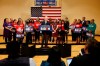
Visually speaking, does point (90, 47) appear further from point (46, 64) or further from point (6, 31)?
point (6, 31)

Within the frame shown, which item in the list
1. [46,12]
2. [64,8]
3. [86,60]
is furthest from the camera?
[64,8]

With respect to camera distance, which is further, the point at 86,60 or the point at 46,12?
the point at 46,12

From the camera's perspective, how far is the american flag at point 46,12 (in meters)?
23.7

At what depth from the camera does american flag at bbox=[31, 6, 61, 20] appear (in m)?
23.7

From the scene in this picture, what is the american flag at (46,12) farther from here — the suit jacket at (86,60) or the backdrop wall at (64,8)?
the suit jacket at (86,60)

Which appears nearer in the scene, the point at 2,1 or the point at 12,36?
the point at 12,36

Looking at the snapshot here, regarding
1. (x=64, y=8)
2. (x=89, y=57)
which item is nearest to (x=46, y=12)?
(x=64, y=8)

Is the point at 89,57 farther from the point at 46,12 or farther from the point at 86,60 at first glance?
the point at 46,12

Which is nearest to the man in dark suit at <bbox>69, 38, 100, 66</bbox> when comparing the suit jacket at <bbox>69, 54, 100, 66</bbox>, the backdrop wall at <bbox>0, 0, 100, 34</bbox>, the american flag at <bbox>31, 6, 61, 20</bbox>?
the suit jacket at <bbox>69, 54, 100, 66</bbox>

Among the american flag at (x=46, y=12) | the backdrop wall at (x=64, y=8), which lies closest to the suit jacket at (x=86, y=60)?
the american flag at (x=46, y=12)

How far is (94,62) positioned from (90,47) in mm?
302

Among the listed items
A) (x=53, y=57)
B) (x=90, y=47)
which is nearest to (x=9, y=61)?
(x=53, y=57)

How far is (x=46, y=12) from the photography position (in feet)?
78.1

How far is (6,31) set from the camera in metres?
18.2
